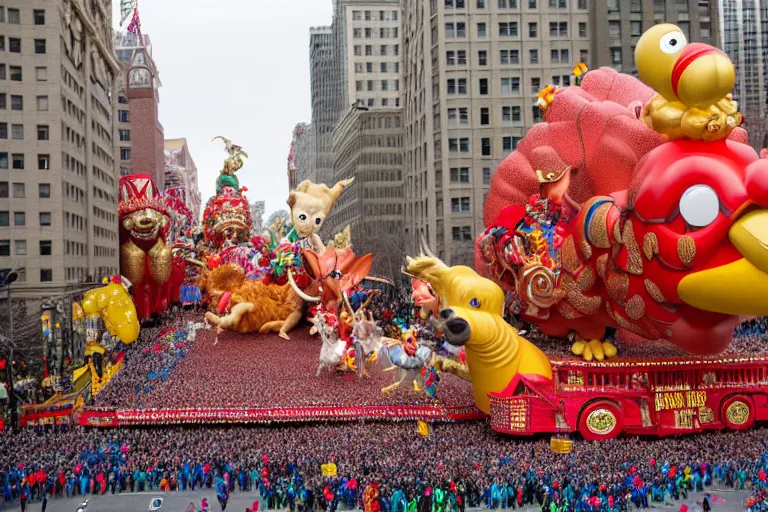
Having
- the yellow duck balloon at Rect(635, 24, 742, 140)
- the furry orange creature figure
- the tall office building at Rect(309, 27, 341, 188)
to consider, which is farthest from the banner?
the tall office building at Rect(309, 27, 341, 188)

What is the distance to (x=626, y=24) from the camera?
5281cm

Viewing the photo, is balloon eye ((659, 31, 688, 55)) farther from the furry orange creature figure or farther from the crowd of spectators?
the furry orange creature figure

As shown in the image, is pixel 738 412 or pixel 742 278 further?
pixel 738 412

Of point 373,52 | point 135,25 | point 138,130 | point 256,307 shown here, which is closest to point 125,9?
point 135,25

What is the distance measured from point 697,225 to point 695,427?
658 cm

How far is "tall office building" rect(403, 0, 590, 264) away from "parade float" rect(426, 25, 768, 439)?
2604cm

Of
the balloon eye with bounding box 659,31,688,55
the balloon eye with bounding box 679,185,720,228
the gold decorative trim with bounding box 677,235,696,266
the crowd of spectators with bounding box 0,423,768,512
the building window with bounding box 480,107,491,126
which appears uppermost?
the building window with bounding box 480,107,491,126

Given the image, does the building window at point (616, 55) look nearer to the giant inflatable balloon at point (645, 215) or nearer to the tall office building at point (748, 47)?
the tall office building at point (748, 47)

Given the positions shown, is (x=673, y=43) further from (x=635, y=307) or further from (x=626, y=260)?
(x=635, y=307)

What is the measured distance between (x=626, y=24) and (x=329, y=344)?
36002mm

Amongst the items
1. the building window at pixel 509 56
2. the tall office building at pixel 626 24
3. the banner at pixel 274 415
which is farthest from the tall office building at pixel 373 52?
the banner at pixel 274 415

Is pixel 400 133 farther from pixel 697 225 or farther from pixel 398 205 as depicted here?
pixel 697 225

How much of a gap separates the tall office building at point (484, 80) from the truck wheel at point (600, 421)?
103 feet

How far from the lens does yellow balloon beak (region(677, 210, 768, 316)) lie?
17.4 m
